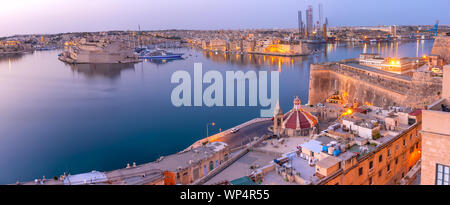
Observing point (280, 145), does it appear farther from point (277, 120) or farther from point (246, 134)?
point (246, 134)

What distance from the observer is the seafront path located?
8.03 metres

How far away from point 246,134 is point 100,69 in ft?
75.2

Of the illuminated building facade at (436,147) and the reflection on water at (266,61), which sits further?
the reflection on water at (266,61)

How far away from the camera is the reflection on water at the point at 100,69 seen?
25.6 m

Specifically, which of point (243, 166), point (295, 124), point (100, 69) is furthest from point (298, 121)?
point (100, 69)

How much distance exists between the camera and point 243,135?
8484 millimetres

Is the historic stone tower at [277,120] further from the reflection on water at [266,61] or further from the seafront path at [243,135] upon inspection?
the reflection on water at [266,61]

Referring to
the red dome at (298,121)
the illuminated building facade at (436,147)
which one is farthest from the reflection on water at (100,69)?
the illuminated building facade at (436,147)

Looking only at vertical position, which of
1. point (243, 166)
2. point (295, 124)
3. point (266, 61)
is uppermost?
point (266, 61)

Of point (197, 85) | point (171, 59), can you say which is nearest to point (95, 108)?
point (197, 85)

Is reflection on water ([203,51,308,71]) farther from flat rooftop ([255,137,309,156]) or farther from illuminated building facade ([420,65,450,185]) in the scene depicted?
illuminated building facade ([420,65,450,185])

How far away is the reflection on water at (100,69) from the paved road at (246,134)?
56.4 feet
